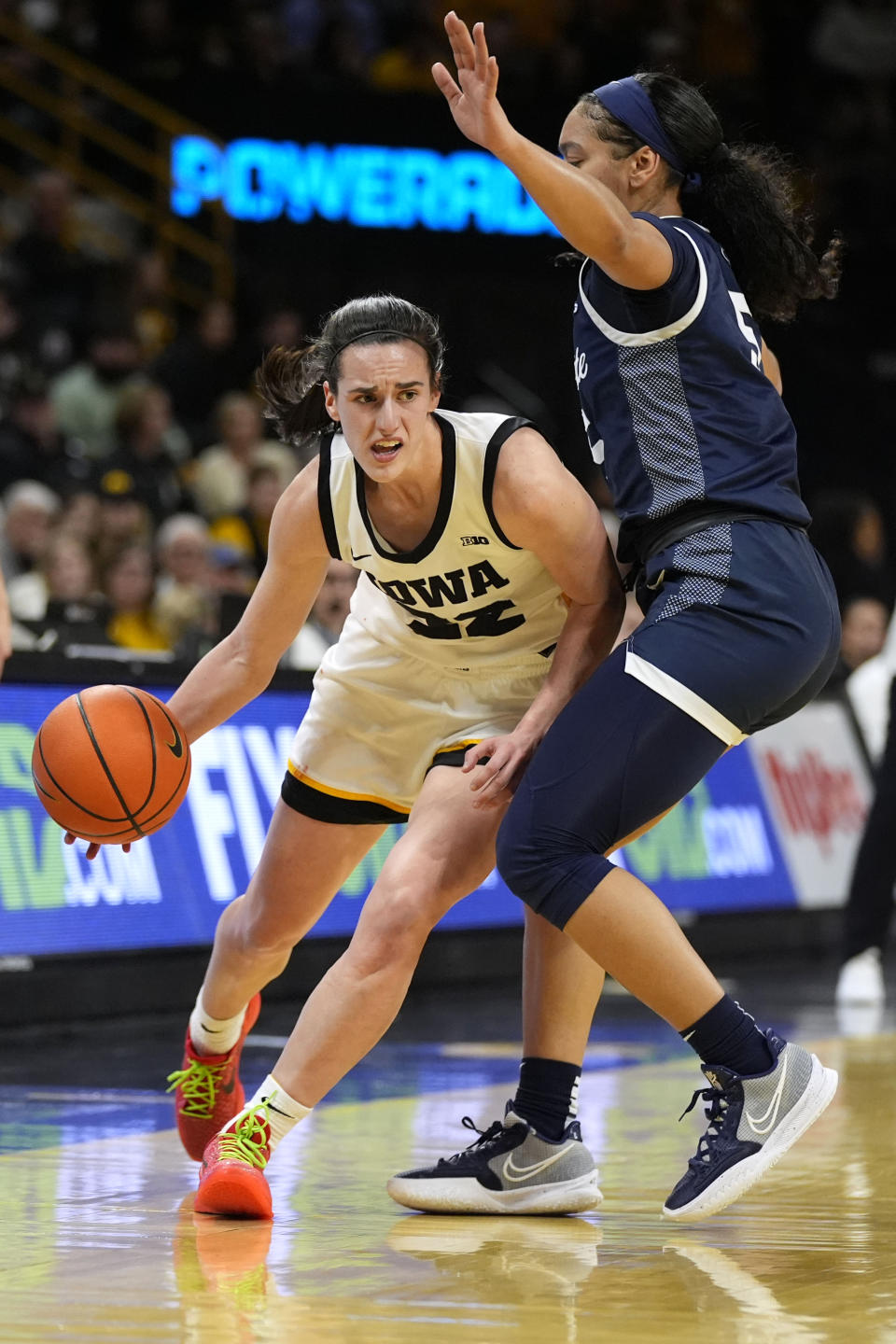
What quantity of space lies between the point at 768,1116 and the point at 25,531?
7513 millimetres

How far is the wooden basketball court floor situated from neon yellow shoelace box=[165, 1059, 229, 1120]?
13 centimetres

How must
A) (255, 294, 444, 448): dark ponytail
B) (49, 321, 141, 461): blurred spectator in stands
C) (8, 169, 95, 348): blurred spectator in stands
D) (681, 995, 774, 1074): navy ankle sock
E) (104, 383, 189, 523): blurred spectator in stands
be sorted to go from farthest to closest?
(8, 169, 95, 348): blurred spectator in stands < (49, 321, 141, 461): blurred spectator in stands < (104, 383, 189, 523): blurred spectator in stands < (255, 294, 444, 448): dark ponytail < (681, 995, 774, 1074): navy ankle sock

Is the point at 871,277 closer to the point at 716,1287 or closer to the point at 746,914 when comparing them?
the point at 746,914

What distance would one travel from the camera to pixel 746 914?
34.2 ft

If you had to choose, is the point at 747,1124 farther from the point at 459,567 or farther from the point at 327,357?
the point at 327,357

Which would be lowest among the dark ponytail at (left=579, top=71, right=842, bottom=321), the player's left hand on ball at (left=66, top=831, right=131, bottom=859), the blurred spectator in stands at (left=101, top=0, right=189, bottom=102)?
the player's left hand on ball at (left=66, top=831, right=131, bottom=859)

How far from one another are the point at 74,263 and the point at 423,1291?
11865 millimetres

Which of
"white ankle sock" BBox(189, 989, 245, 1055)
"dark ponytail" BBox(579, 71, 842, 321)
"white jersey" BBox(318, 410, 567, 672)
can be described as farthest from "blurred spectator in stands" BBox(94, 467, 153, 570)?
"dark ponytail" BBox(579, 71, 842, 321)

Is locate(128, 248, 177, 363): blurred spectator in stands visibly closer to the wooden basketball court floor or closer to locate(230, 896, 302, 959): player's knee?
the wooden basketball court floor

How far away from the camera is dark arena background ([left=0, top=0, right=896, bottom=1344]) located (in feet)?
12.0

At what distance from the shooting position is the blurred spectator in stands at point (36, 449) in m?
11.9

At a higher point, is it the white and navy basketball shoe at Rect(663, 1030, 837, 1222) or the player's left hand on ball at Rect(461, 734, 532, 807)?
the player's left hand on ball at Rect(461, 734, 532, 807)

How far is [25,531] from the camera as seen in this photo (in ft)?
34.8

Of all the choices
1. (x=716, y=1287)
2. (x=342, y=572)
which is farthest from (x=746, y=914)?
(x=716, y=1287)
